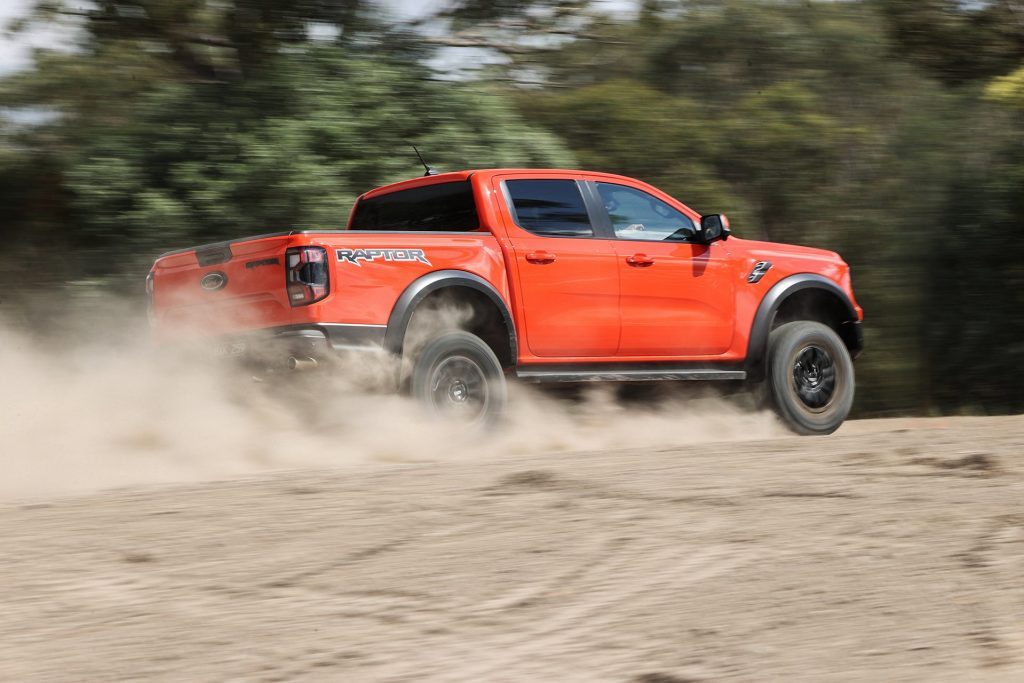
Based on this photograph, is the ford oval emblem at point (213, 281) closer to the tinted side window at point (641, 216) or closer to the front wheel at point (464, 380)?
the front wheel at point (464, 380)

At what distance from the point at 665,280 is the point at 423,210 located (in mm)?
1686

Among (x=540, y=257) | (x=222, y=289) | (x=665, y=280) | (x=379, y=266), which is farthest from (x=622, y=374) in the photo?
(x=222, y=289)

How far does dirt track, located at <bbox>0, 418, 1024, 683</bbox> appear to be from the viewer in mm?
3393

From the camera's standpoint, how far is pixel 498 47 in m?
14.0

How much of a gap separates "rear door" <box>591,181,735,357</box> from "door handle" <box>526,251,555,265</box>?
0.53 m

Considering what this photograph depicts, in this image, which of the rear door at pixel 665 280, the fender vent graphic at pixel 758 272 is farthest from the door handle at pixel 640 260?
the fender vent graphic at pixel 758 272

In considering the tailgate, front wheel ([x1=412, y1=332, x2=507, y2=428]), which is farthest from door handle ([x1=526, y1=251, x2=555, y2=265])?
the tailgate

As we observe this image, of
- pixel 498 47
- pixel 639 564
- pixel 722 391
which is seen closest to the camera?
pixel 639 564

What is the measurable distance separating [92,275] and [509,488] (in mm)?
6821

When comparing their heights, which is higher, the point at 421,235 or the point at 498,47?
the point at 498,47

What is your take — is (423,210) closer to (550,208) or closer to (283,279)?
(550,208)

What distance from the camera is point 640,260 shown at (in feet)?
25.6

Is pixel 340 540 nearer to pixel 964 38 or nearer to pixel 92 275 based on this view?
pixel 92 275

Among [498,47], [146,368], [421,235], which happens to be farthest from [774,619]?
[498,47]
